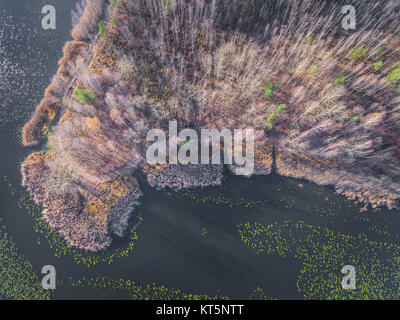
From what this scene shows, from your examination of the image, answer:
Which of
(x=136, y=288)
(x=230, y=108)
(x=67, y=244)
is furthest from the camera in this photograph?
(x=230, y=108)

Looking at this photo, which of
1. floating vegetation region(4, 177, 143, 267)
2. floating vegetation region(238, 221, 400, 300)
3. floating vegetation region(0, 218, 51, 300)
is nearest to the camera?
floating vegetation region(238, 221, 400, 300)

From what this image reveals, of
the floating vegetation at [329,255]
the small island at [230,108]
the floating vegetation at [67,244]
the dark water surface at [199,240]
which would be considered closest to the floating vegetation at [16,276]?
the dark water surface at [199,240]

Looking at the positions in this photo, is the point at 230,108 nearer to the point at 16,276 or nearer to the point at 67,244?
the point at 67,244

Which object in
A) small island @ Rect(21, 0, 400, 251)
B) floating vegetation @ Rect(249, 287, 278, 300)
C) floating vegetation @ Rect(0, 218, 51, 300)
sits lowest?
floating vegetation @ Rect(249, 287, 278, 300)

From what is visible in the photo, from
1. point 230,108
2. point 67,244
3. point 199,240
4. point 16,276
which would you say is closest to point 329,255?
point 199,240

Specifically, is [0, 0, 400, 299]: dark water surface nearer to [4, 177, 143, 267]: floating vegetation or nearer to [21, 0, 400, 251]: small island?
[4, 177, 143, 267]: floating vegetation

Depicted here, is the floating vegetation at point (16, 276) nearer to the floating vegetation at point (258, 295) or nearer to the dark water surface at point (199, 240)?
the dark water surface at point (199, 240)

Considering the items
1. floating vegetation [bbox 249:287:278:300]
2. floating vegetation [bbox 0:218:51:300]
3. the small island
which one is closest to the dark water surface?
floating vegetation [bbox 249:287:278:300]
